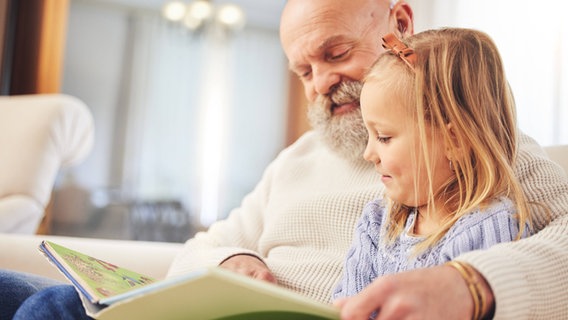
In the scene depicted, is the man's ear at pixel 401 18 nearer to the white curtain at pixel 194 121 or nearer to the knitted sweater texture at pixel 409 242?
the knitted sweater texture at pixel 409 242

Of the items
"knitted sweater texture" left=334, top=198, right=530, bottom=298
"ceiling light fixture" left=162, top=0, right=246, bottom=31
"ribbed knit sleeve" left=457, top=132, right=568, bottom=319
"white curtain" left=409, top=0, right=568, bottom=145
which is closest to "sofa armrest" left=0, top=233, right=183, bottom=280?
"knitted sweater texture" left=334, top=198, right=530, bottom=298

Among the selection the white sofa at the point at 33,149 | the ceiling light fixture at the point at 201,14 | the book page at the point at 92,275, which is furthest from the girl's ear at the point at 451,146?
the ceiling light fixture at the point at 201,14

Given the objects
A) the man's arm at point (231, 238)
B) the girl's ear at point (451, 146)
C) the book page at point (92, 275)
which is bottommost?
the man's arm at point (231, 238)

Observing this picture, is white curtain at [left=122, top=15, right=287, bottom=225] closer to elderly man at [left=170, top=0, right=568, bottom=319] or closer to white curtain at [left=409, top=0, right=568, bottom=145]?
white curtain at [left=409, top=0, right=568, bottom=145]

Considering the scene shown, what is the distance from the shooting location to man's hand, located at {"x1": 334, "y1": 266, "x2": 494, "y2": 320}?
51 centimetres

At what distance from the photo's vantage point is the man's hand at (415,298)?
Answer: 51 cm

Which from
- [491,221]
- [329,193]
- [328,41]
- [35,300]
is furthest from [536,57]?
[35,300]

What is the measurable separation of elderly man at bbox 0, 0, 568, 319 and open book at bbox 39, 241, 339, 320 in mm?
85

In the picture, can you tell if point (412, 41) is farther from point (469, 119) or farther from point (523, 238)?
point (523, 238)

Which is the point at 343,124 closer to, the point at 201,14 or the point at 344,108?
the point at 344,108

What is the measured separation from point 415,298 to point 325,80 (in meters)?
0.77

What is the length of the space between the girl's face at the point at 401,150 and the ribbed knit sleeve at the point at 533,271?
0.46ft

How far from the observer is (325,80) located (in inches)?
48.6

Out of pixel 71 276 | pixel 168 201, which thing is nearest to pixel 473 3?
pixel 71 276
